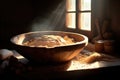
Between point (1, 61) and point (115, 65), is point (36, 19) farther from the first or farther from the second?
point (115, 65)

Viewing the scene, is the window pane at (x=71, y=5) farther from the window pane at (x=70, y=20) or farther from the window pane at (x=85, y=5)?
the window pane at (x=85, y=5)

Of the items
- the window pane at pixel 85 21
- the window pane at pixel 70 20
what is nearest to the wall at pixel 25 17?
the window pane at pixel 70 20

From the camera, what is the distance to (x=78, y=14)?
2389 millimetres

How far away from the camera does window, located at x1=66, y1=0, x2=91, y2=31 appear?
223cm

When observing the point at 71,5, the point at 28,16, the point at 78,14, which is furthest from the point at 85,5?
the point at 28,16

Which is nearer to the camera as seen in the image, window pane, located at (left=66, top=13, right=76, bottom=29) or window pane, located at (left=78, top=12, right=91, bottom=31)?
window pane, located at (left=78, top=12, right=91, bottom=31)

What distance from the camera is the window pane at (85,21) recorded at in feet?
7.27

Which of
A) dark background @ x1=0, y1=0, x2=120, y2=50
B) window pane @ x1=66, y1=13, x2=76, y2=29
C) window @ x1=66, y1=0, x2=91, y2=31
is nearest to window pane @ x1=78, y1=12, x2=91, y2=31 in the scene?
window @ x1=66, y1=0, x2=91, y2=31

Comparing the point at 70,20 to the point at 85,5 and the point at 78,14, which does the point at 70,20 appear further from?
the point at 85,5

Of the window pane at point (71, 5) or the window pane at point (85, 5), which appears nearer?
the window pane at point (85, 5)

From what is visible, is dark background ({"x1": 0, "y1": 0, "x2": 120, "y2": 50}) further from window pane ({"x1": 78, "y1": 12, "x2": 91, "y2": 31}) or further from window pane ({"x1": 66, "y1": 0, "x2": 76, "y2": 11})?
window pane ({"x1": 78, "y1": 12, "x2": 91, "y2": 31})

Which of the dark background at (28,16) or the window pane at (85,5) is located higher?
the window pane at (85,5)

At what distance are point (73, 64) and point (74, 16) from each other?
3.70 feet

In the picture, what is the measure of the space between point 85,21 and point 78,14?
0.49 feet
